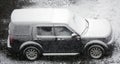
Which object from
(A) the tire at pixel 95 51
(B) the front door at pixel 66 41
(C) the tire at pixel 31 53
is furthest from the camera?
(C) the tire at pixel 31 53

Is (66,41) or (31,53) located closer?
(66,41)

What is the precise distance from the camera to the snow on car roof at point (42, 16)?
13219mm

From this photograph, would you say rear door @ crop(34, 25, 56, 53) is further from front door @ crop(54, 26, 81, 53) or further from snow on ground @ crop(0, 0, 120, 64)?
snow on ground @ crop(0, 0, 120, 64)

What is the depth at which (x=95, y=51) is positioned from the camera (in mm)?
13258

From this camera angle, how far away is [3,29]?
52.2 ft

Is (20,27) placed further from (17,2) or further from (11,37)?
(17,2)

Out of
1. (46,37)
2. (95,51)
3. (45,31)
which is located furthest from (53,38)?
(95,51)

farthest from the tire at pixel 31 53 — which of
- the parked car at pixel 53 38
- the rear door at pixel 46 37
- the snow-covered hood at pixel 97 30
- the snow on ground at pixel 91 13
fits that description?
the snow-covered hood at pixel 97 30

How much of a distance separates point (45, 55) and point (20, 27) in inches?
62.7

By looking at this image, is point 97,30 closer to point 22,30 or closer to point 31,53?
point 31,53

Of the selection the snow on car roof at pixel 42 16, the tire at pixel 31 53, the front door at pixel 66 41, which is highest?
the snow on car roof at pixel 42 16

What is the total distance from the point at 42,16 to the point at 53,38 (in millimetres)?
1127

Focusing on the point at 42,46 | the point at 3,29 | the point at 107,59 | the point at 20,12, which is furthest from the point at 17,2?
the point at 107,59

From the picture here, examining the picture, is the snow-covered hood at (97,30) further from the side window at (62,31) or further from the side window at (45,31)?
the side window at (45,31)
